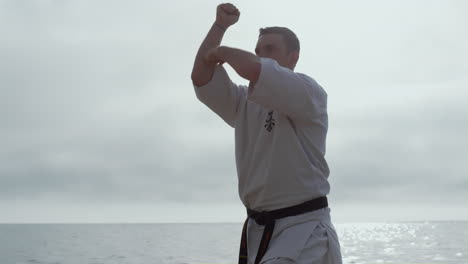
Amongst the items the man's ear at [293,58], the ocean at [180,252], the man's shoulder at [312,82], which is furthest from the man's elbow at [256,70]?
the ocean at [180,252]

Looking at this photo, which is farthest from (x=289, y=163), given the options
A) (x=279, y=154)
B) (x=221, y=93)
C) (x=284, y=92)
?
(x=221, y=93)

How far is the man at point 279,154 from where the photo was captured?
331cm

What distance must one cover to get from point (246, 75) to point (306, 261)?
110 cm

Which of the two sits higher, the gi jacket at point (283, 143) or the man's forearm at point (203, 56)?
the man's forearm at point (203, 56)

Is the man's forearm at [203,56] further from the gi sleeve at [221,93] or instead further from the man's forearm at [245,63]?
the man's forearm at [245,63]

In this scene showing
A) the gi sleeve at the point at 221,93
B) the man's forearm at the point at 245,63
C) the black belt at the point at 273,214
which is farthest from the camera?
the gi sleeve at the point at 221,93

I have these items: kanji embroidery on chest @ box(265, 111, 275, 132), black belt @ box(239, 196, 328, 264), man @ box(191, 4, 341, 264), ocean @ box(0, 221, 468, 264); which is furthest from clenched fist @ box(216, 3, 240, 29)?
ocean @ box(0, 221, 468, 264)

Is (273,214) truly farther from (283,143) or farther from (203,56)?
(203,56)

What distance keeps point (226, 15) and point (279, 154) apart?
0.98m

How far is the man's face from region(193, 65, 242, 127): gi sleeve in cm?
30

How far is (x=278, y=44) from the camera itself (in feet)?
12.1

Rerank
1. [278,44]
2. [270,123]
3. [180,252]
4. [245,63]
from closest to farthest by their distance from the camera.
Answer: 1. [245,63]
2. [270,123]
3. [278,44]
4. [180,252]

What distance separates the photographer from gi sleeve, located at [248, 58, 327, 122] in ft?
10.7

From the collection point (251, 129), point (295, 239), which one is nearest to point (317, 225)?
point (295, 239)
